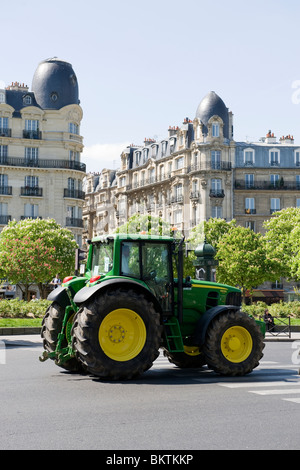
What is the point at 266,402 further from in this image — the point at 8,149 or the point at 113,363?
the point at 8,149

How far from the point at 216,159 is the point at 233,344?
50315 mm

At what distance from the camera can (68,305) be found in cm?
1227

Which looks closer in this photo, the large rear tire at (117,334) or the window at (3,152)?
the large rear tire at (117,334)

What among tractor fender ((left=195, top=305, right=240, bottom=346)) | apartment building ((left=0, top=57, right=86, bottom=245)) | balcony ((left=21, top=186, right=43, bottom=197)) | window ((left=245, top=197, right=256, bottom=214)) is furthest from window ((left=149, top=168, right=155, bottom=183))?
tractor fender ((left=195, top=305, right=240, bottom=346))

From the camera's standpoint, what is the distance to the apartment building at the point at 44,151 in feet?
178

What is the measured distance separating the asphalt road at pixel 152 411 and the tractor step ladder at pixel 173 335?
A: 0.59m

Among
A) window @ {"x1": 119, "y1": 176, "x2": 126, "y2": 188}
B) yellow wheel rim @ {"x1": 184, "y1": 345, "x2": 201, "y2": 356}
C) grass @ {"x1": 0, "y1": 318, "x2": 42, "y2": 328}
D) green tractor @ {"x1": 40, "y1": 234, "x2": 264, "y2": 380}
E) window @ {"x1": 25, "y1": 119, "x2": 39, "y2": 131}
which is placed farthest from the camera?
window @ {"x1": 119, "y1": 176, "x2": 126, "y2": 188}

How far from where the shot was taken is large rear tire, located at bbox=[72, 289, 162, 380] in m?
10.7

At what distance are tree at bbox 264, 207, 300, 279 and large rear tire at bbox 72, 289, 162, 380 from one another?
3822cm

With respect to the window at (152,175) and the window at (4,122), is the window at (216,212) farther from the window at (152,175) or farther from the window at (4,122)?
the window at (4,122)

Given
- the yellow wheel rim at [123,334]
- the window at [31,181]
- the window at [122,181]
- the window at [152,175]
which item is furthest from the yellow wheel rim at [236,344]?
the window at [122,181]

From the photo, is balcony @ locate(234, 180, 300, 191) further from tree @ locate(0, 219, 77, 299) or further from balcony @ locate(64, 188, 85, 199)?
tree @ locate(0, 219, 77, 299)
